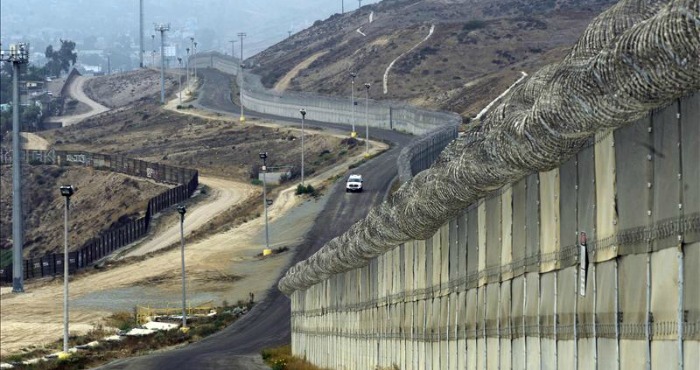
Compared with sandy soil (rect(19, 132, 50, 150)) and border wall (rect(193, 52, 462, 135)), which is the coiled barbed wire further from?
sandy soil (rect(19, 132, 50, 150))

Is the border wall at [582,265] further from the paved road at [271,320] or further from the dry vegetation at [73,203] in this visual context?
the dry vegetation at [73,203]

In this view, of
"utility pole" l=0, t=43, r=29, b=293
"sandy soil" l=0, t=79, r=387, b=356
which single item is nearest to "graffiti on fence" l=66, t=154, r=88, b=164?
"sandy soil" l=0, t=79, r=387, b=356

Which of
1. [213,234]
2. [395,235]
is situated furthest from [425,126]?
[395,235]

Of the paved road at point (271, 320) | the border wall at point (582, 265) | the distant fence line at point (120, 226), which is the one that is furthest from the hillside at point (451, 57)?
the border wall at point (582, 265)

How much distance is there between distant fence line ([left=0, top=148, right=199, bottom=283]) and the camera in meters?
84.7

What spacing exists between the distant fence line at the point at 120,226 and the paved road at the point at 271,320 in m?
13.5

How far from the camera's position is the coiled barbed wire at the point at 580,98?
9000mm

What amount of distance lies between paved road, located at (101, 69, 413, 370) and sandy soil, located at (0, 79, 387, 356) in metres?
1.48

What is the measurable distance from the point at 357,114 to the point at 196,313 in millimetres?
72888

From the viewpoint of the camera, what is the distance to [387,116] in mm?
132000

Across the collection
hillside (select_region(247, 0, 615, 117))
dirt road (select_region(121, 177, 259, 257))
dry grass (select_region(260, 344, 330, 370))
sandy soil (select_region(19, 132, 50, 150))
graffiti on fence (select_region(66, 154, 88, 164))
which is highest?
hillside (select_region(247, 0, 615, 117))

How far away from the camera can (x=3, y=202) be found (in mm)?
136250

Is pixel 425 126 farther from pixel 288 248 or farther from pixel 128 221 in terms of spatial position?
pixel 288 248

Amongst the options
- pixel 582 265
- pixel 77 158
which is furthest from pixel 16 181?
pixel 582 265
